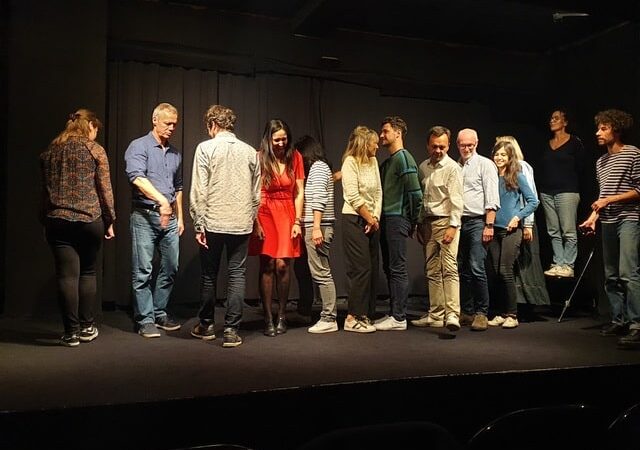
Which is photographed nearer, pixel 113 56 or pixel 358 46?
pixel 113 56

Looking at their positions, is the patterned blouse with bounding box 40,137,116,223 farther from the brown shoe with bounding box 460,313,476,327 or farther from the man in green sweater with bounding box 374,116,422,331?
the brown shoe with bounding box 460,313,476,327

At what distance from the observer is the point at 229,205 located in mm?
3490

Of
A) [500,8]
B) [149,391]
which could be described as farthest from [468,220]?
[149,391]

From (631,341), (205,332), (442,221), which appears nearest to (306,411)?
(205,332)

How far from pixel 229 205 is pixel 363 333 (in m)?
1.26

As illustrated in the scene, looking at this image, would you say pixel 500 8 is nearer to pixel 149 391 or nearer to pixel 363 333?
pixel 363 333

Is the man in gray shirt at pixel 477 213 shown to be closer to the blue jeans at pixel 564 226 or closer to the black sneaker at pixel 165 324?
the blue jeans at pixel 564 226

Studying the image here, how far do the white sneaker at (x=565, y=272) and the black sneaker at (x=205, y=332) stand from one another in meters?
2.80

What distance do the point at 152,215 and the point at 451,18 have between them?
3.29 metres

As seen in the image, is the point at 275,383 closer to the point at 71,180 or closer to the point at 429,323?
the point at 71,180

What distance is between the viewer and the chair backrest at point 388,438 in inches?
46.3

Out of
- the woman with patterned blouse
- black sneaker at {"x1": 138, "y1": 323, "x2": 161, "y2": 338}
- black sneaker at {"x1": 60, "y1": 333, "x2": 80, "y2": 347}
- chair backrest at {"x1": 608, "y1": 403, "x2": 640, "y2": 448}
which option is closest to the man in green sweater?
black sneaker at {"x1": 138, "y1": 323, "x2": 161, "y2": 338}

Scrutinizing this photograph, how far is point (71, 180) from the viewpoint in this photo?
338 centimetres

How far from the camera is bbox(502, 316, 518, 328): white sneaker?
14.2ft
